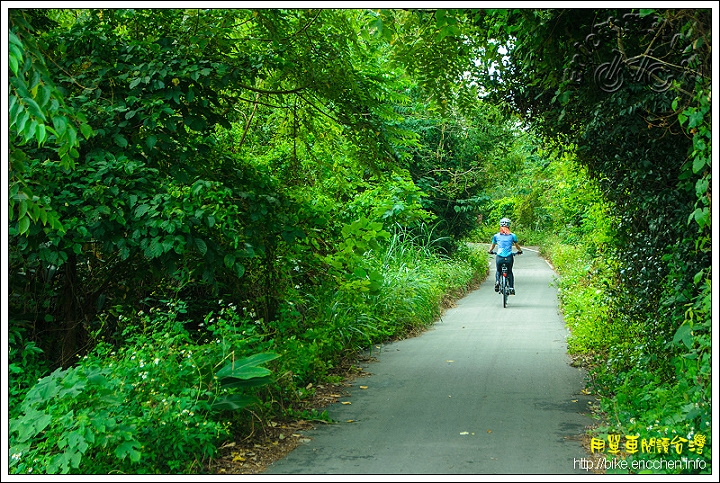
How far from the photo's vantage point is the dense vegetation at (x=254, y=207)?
5.09 metres

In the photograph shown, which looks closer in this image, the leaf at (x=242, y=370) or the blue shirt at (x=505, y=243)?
the leaf at (x=242, y=370)

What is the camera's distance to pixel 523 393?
309 inches

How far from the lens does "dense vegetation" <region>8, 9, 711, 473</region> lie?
16.7 ft

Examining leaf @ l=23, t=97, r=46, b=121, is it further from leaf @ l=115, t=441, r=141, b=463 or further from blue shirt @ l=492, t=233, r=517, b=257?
blue shirt @ l=492, t=233, r=517, b=257

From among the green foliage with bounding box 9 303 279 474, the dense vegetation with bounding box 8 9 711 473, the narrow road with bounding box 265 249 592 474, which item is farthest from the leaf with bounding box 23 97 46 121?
the narrow road with bounding box 265 249 592 474

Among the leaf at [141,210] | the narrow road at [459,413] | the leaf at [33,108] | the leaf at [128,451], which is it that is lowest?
the narrow road at [459,413]

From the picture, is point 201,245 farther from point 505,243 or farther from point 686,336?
point 505,243

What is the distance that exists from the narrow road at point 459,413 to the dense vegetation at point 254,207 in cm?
52

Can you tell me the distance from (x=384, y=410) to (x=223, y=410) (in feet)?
6.42

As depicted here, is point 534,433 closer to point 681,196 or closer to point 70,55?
point 681,196

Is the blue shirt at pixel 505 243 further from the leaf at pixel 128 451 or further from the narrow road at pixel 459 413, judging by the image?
the leaf at pixel 128 451

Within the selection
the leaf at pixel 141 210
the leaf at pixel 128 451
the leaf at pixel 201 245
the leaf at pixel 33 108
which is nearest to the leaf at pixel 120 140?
the leaf at pixel 141 210

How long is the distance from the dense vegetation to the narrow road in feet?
1.70

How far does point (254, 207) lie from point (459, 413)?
118 inches
